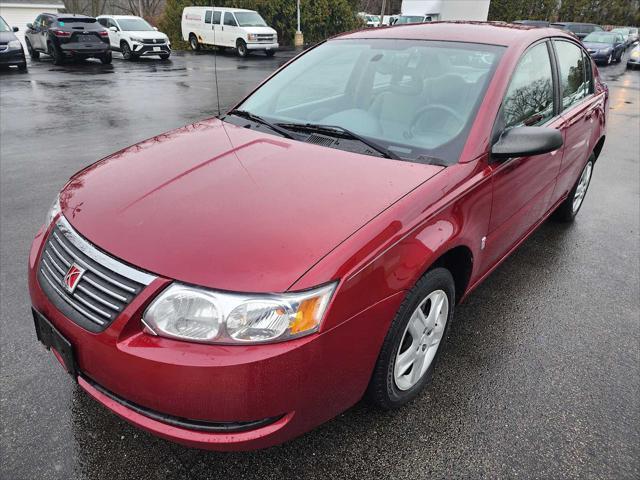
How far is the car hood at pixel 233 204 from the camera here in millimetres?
1663

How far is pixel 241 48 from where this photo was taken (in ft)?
71.1

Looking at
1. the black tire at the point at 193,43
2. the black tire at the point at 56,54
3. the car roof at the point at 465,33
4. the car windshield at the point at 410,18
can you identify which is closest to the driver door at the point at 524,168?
the car roof at the point at 465,33

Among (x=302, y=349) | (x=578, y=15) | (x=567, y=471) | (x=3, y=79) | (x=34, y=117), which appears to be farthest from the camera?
(x=578, y=15)

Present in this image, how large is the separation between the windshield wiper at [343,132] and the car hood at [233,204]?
0.08 metres

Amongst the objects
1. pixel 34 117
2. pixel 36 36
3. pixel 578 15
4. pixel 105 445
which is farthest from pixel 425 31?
pixel 578 15

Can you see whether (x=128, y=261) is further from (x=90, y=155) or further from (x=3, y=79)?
(x=3, y=79)

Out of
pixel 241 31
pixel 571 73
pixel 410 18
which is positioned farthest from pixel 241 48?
pixel 571 73

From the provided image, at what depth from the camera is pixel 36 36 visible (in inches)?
720

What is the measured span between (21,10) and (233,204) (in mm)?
38065

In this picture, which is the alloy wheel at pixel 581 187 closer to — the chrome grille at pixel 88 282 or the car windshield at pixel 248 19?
the chrome grille at pixel 88 282

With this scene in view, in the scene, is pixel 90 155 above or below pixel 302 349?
below

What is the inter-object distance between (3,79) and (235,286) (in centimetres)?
1499

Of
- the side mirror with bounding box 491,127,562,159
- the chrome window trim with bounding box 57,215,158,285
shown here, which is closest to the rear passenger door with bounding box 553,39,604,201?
the side mirror with bounding box 491,127,562,159

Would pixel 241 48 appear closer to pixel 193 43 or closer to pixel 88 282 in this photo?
pixel 193 43
